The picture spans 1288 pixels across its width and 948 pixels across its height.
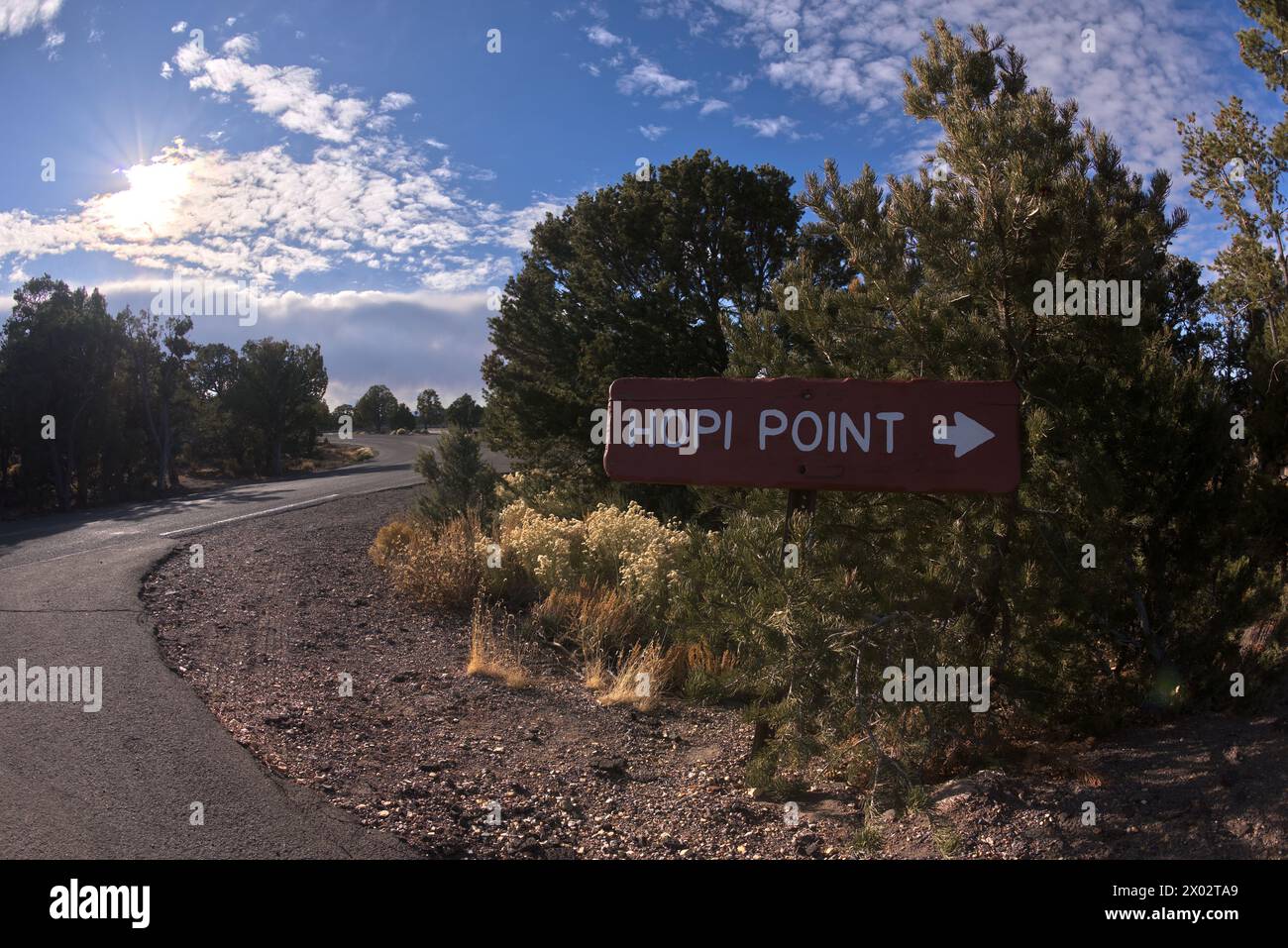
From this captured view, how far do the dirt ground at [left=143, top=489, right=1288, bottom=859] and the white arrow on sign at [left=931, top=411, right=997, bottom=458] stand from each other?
4.51 ft

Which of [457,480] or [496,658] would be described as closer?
[496,658]

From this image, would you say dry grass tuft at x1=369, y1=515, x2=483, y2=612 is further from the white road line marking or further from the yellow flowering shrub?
the white road line marking

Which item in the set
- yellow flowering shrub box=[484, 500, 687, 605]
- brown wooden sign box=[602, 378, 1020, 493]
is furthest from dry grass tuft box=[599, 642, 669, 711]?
brown wooden sign box=[602, 378, 1020, 493]

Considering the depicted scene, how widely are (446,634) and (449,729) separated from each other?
2.44 m

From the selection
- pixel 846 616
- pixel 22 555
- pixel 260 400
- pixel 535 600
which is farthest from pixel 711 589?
pixel 260 400

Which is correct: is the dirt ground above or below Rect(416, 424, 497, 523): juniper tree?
below

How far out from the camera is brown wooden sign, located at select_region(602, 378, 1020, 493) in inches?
137

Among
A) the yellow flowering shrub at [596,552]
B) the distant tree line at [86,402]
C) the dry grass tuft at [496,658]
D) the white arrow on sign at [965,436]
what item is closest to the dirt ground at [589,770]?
the dry grass tuft at [496,658]

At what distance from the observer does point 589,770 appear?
16.1 feet

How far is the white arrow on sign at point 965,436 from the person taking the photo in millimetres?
3457

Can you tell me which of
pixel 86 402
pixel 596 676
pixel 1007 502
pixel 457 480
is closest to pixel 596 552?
pixel 596 676

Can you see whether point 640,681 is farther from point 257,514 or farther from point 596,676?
point 257,514

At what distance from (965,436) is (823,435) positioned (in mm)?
540
